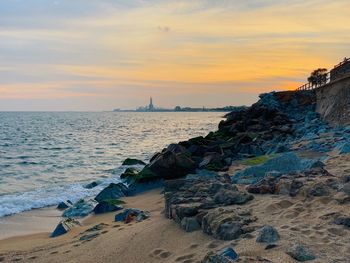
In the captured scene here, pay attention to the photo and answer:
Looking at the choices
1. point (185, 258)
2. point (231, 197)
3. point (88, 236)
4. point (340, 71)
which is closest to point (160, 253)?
point (185, 258)

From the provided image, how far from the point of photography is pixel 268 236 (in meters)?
4.96

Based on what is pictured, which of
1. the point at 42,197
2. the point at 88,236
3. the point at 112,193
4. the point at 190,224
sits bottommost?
the point at 42,197

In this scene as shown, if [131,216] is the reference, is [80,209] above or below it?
below

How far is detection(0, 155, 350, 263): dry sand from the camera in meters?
4.75

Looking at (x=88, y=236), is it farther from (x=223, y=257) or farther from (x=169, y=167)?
(x=169, y=167)

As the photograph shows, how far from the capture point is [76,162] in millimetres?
23266

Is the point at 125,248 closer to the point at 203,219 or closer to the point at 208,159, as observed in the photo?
the point at 203,219

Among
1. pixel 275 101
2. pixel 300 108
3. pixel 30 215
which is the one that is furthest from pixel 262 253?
pixel 275 101

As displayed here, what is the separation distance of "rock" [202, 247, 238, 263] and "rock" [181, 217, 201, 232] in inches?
54.6

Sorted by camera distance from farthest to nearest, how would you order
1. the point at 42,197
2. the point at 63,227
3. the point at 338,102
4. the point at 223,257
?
1. the point at 338,102
2. the point at 42,197
3. the point at 63,227
4. the point at 223,257

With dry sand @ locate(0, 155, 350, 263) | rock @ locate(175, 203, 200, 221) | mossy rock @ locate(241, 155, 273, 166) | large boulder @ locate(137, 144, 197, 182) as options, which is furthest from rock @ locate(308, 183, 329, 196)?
large boulder @ locate(137, 144, 197, 182)

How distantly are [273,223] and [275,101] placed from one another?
1358 inches

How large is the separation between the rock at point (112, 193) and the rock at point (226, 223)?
21.2 ft

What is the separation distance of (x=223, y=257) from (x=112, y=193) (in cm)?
847
